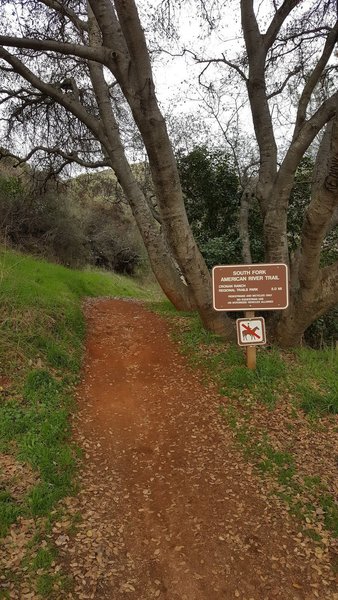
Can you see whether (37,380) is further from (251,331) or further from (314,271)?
(314,271)

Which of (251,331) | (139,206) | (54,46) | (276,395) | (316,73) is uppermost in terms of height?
(316,73)

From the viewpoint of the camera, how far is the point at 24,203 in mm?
14445

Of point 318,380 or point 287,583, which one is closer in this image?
point 287,583

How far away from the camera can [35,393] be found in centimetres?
512

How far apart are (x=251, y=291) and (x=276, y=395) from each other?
1393mm

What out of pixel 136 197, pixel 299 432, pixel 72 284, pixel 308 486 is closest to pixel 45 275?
pixel 72 284

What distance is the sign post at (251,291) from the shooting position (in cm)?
570

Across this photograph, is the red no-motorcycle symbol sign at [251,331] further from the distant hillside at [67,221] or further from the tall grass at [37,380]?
the distant hillside at [67,221]

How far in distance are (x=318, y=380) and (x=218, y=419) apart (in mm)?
1675

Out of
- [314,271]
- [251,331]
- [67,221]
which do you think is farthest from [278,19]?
[67,221]

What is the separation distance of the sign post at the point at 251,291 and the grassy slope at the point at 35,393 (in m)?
2.40

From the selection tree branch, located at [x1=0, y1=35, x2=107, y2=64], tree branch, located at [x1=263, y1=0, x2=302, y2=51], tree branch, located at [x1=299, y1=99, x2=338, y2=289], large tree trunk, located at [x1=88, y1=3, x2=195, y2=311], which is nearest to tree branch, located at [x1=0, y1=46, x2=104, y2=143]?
large tree trunk, located at [x1=88, y1=3, x2=195, y2=311]

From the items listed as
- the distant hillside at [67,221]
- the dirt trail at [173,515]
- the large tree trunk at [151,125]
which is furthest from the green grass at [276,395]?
the distant hillside at [67,221]

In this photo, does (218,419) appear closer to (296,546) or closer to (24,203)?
(296,546)
